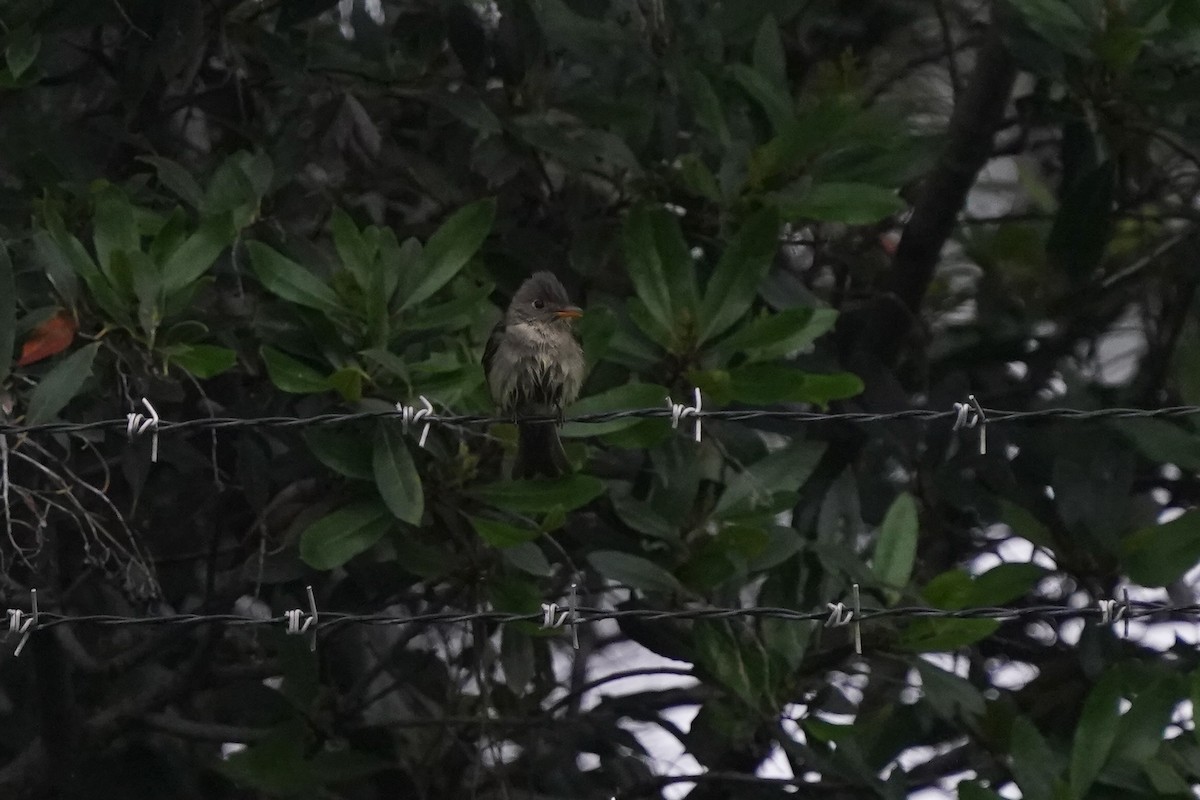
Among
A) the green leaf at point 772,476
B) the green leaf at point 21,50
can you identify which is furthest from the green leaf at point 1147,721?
the green leaf at point 21,50

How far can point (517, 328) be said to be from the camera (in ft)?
20.8

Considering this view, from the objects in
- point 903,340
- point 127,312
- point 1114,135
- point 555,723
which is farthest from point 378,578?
point 1114,135

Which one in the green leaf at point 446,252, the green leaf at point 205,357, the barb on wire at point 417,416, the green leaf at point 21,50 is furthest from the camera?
the green leaf at point 21,50

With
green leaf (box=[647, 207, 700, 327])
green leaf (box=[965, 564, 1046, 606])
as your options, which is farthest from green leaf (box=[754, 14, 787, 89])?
green leaf (box=[965, 564, 1046, 606])

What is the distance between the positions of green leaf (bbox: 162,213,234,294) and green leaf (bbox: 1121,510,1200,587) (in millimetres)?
2747

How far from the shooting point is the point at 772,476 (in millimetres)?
6055

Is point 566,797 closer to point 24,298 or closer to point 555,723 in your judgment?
point 555,723

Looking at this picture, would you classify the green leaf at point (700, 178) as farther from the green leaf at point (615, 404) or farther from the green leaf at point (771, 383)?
the green leaf at point (615, 404)

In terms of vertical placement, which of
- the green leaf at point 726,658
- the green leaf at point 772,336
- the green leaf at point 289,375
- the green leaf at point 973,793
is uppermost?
the green leaf at point 289,375

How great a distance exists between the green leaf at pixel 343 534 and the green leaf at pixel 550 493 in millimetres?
329

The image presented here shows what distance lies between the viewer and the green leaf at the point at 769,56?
6336 mm

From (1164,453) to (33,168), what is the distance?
11.3 ft

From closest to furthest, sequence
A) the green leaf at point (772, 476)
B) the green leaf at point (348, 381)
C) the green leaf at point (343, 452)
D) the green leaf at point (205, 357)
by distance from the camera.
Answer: the green leaf at point (205, 357)
the green leaf at point (348, 381)
the green leaf at point (343, 452)
the green leaf at point (772, 476)

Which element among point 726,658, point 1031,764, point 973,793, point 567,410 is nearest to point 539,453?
point 567,410
